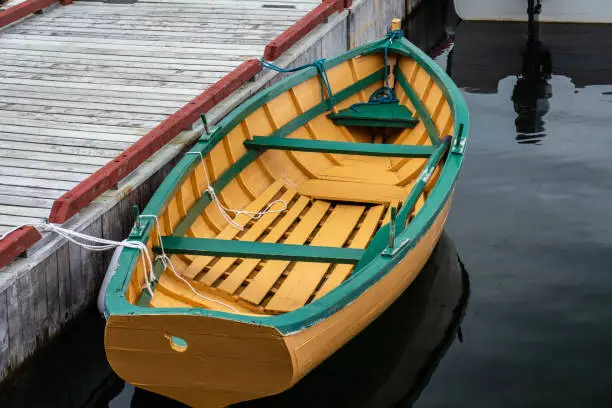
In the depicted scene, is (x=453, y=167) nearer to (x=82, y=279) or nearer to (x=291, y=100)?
(x=291, y=100)

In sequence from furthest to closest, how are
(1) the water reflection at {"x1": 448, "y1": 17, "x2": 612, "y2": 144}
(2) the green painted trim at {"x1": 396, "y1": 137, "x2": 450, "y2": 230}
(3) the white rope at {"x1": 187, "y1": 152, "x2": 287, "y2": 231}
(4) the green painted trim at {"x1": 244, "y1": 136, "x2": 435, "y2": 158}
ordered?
(1) the water reflection at {"x1": 448, "y1": 17, "x2": 612, "y2": 144} < (4) the green painted trim at {"x1": 244, "y1": 136, "x2": 435, "y2": 158} < (3) the white rope at {"x1": 187, "y1": 152, "x2": 287, "y2": 231} < (2) the green painted trim at {"x1": 396, "y1": 137, "x2": 450, "y2": 230}

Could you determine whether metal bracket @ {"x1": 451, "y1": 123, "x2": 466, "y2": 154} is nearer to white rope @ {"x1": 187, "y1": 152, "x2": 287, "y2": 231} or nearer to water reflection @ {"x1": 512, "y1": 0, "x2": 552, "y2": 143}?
white rope @ {"x1": 187, "y1": 152, "x2": 287, "y2": 231}

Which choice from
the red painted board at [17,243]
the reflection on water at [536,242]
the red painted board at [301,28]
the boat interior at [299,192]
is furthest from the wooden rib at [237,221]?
the red painted board at [301,28]

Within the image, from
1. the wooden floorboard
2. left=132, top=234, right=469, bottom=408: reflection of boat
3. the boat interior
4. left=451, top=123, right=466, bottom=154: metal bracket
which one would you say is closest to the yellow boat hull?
the boat interior

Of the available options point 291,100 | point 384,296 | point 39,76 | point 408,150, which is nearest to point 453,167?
point 408,150

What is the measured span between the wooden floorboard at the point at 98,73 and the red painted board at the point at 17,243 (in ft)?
1.39

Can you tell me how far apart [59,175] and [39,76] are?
2.75 metres

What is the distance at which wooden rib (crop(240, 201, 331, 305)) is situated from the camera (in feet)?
23.0

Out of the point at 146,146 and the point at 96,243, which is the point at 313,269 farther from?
the point at 146,146

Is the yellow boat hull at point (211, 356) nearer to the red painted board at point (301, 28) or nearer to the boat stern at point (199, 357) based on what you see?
the boat stern at point (199, 357)

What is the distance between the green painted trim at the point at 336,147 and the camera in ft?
27.4

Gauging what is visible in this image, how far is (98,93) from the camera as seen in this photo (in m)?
9.76

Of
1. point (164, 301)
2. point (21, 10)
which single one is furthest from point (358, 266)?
point (21, 10)

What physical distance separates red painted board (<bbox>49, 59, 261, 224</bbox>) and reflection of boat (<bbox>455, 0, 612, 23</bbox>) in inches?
266
